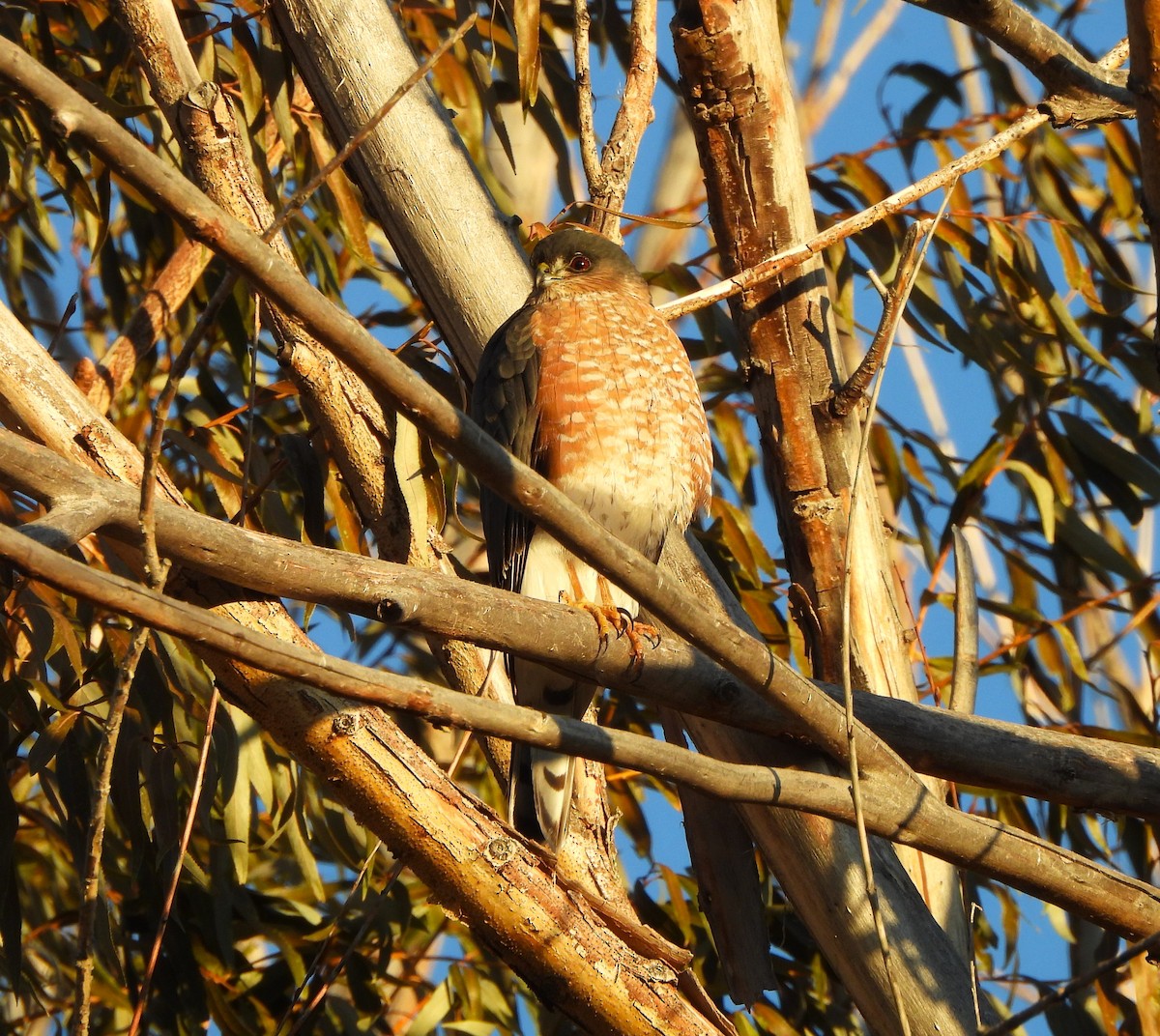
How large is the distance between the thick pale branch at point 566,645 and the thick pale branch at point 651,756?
0.51 ft

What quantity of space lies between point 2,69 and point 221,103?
5.18 ft

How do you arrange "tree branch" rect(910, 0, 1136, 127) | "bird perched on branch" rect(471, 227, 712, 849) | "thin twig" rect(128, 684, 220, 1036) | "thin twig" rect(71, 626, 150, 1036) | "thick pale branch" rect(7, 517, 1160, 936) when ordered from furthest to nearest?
1. "bird perched on branch" rect(471, 227, 712, 849)
2. "tree branch" rect(910, 0, 1136, 127)
3. "thin twig" rect(128, 684, 220, 1036)
4. "thin twig" rect(71, 626, 150, 1036)
5. "thick pale branch" rect(7, 517, 1160, 936)

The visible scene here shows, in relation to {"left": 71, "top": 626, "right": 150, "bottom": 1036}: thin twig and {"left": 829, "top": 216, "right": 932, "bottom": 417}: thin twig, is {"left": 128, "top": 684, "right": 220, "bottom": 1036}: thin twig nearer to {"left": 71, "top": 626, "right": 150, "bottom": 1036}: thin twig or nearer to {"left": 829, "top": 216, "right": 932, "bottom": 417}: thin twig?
{"left": 71, "top": 626, "right": 150, "bottom": 1036}: thin twig

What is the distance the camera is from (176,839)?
2.92 m

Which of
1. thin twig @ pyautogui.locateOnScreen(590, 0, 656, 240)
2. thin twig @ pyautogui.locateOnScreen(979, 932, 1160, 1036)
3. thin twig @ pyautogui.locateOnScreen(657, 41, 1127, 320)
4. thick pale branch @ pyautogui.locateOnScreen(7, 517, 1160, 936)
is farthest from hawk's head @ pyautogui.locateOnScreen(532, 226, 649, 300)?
thin twig @ pyautogui.locateOnScreen(979, 932, 1160, 1036)

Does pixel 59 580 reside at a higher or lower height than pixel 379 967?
lower

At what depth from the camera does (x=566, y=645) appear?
1.92 meters

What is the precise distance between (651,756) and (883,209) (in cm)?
145

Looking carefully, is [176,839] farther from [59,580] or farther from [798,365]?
[59,580]

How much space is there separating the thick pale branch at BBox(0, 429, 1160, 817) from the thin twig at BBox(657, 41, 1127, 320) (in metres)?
0.84

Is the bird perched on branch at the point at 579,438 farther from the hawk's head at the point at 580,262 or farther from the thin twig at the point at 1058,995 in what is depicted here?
the thin twig at the point at 1058,995

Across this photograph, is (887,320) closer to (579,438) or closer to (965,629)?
(965,629)

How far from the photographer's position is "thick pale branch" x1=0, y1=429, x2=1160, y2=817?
1639mm

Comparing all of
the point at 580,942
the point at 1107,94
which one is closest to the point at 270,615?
the point at 580,942
